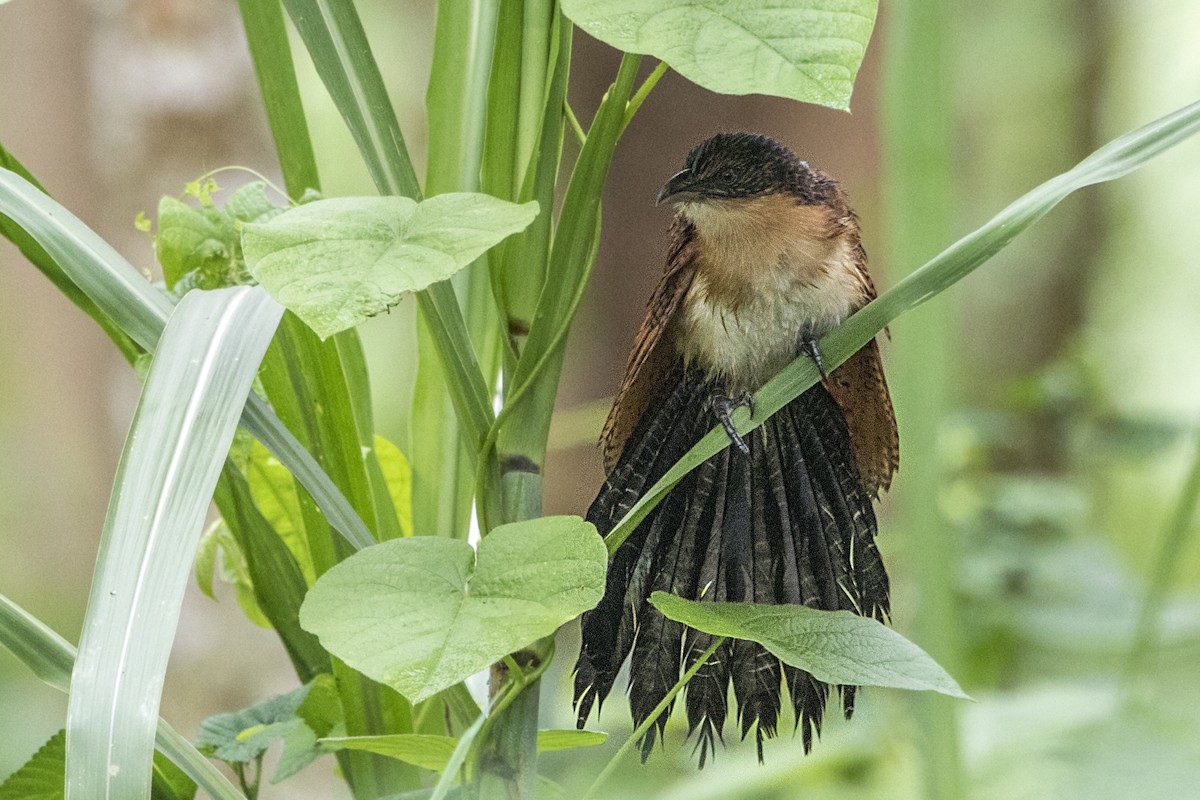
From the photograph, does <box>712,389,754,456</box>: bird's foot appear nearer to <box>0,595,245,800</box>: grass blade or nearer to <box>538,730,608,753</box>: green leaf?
<box>538,730,608,753</box>: green leaf

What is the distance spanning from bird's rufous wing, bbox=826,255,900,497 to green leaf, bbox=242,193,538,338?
0.56ft

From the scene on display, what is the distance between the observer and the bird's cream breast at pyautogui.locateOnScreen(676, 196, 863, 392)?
44cm

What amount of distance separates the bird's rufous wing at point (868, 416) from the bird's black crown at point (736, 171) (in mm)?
A: 84

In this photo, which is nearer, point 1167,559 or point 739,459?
point 739,459

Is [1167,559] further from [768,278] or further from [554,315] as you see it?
[554,315]

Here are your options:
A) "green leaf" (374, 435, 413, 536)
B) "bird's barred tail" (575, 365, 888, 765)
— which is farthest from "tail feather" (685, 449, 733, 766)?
"green leaf" (374, 435, 413, 536)

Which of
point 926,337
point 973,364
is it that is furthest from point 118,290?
point 973,364

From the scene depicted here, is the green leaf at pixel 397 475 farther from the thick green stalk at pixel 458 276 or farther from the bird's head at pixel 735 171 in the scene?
the bird's head at pixel 735 171

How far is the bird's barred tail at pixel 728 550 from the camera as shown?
15.1 inches

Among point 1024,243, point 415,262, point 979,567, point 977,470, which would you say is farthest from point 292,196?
point 1024,243

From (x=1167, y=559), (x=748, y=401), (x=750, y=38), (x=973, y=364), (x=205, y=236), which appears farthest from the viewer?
(x=973, y=364)

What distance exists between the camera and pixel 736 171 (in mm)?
420

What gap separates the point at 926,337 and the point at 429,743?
0.88 feet

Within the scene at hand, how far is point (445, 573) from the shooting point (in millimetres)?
324
